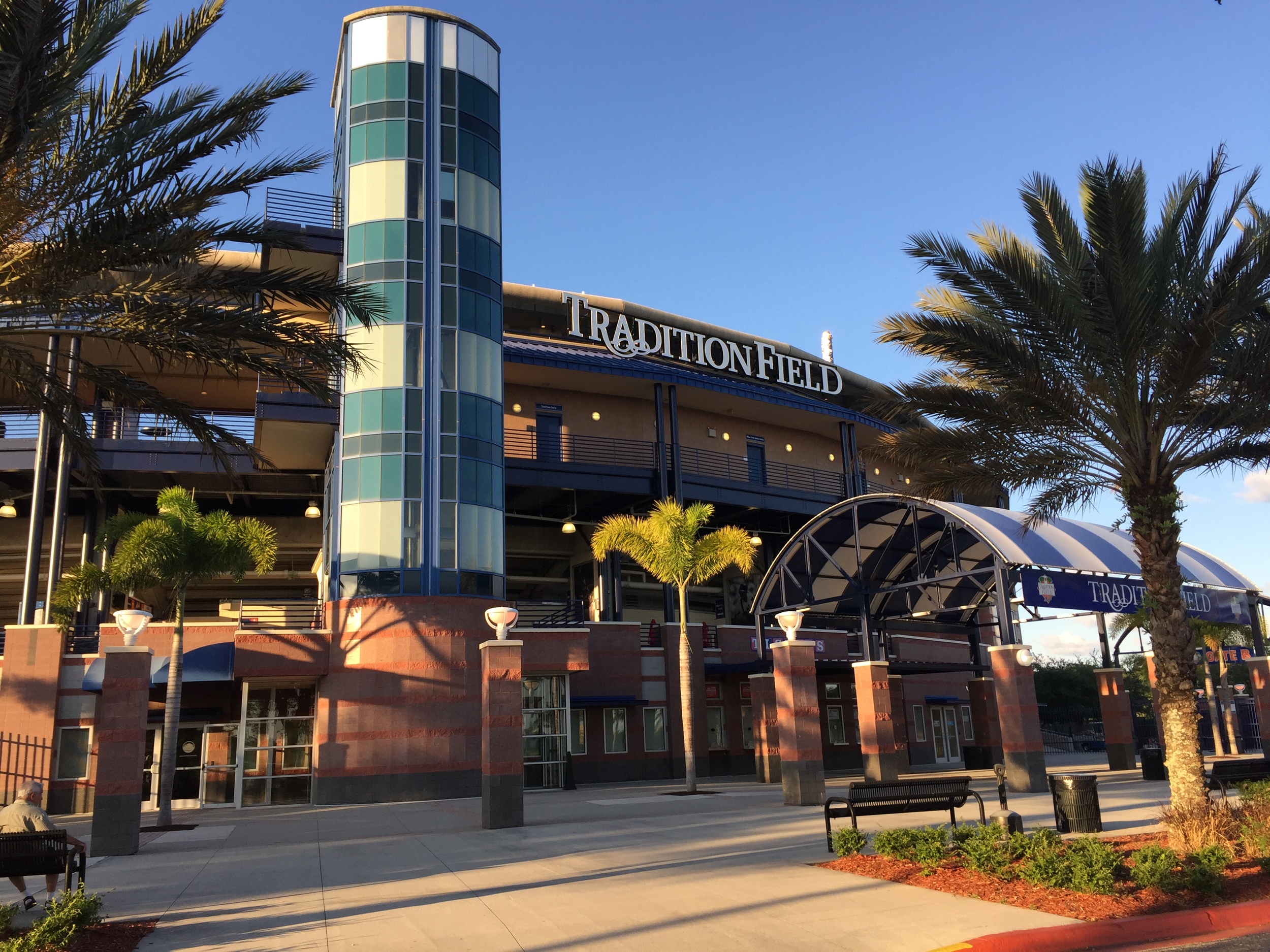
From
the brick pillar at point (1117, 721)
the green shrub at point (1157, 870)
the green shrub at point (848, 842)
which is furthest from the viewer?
the brick pillar at point (1117, 721)

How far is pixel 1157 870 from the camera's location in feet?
34.4

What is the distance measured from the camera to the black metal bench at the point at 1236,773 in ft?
52.1

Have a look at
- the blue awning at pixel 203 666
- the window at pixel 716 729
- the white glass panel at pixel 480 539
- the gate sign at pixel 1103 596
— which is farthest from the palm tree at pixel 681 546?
the blue awning at pixel 203 666

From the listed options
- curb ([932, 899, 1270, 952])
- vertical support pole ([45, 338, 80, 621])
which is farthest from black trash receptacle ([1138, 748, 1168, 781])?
vertical support pole ([45, 338, 80, 621])

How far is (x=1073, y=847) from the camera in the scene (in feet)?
37.0

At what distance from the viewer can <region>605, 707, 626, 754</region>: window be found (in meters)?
34.3

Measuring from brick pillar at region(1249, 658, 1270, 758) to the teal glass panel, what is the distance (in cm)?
3173

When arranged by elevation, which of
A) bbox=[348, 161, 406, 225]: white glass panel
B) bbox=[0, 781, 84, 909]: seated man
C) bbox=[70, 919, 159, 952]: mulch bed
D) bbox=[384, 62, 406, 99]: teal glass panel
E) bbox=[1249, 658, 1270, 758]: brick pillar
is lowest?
bbox=[70, 919, 159, 952]: mulch bed

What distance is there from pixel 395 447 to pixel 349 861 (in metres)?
16.3

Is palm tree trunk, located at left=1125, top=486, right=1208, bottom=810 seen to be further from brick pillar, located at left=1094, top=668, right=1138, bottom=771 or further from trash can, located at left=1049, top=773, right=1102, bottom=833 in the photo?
brick pillar, located at left=1094, top=668, right=1138, bottom=771

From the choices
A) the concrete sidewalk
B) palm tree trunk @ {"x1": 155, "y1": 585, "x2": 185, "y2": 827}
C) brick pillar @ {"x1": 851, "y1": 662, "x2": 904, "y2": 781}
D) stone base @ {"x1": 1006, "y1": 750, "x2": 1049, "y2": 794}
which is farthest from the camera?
brick pillar @ {"x1": 851, "y1": 662, "x2": 904, "y2": 781}

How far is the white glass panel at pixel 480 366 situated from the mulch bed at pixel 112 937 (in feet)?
71.3

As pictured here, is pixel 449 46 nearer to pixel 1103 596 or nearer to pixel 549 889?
pixel 1103 596

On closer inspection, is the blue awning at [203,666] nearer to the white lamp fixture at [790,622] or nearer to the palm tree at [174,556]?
the palm tree at [174,556]
